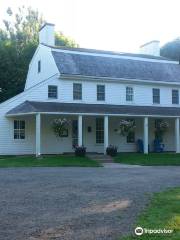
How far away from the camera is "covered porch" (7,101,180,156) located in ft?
85.9

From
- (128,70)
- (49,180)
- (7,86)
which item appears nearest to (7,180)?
(49,180)

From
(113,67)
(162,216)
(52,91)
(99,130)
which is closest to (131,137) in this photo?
(99,130)

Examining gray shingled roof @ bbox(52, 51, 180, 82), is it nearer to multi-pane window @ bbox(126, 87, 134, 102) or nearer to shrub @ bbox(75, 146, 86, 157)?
multi-pane window @ bbox(126, 87, 134, 102)

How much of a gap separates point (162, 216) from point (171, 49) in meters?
47.7

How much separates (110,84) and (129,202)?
2116cm

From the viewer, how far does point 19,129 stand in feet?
90.2

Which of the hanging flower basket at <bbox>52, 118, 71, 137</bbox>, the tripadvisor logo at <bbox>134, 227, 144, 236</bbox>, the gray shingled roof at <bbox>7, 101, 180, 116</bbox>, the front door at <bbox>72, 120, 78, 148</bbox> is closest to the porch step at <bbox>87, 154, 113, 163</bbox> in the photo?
the hanging flower basket at <bbox>52, 118, 71, 137</bbox>

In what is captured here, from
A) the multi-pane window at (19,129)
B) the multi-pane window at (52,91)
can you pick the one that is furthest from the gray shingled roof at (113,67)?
the multi-pane window at (19,129)

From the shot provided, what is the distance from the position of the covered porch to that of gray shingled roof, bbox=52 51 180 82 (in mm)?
2529

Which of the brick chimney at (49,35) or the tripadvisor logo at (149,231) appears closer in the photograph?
the tripadvisor logo at (149,231)

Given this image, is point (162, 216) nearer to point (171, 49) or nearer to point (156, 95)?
point (156, 95)

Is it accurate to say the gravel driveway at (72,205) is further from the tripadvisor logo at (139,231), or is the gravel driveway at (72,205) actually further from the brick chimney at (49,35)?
the brick chimney at (49,35)

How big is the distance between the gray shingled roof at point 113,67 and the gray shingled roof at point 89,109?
7.72 feet

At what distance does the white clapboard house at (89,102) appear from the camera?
26984mm
